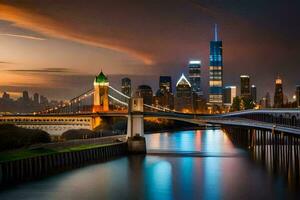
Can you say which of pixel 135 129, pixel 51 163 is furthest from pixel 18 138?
pixel 135 129

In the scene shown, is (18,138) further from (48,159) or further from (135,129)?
(135,129)

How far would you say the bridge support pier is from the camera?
72.8m

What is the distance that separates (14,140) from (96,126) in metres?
A: 46.2

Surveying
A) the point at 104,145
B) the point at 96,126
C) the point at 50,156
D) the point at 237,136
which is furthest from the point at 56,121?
the point at 50,156

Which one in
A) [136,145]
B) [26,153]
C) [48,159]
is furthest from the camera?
[136,145]

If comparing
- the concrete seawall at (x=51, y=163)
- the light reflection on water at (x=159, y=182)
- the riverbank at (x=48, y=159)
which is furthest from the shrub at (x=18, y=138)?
the light reflection on water at (x=159, y=182)

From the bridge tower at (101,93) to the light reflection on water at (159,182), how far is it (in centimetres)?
6716

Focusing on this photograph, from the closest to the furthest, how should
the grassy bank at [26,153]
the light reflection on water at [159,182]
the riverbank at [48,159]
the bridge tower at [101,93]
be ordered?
the light reflection on water at [159,182] < the riverbank at [48,159] < the grassy bank at [26,153] < the bridge tower at [101,93]

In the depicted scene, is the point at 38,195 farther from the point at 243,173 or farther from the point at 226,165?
the point at 226,165

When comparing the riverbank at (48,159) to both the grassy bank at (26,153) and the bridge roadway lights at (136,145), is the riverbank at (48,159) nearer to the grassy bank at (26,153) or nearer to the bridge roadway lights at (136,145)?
the grassy bank at (26,153)

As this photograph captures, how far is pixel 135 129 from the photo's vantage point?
7488cm

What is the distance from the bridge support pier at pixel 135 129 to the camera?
72.8m

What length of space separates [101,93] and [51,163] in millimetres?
78661

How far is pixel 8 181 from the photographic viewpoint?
1857 inches
